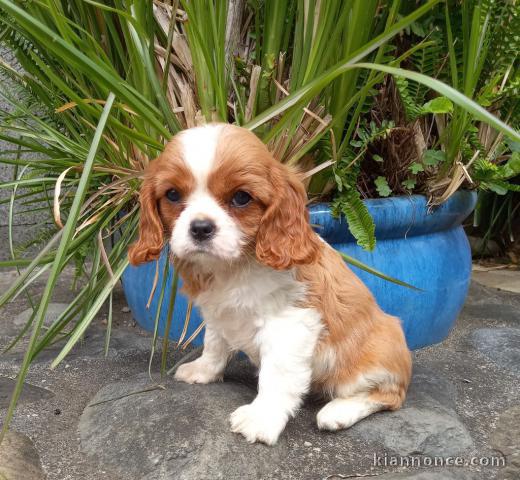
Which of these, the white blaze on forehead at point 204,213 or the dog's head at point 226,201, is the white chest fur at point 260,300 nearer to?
the dog's head at point 226,201

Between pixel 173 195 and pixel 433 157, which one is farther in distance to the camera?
pixel 433 157

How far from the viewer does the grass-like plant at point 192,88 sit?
2314 millimetres

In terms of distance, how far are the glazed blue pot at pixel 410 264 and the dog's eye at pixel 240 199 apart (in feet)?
2.63

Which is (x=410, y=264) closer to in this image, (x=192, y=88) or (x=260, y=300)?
(x=260, y=300)

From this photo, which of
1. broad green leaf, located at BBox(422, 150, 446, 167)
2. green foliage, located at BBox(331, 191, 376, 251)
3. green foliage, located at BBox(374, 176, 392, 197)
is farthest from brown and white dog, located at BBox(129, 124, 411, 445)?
broad green leaf, located at BBox(422, 150, 446, 167)

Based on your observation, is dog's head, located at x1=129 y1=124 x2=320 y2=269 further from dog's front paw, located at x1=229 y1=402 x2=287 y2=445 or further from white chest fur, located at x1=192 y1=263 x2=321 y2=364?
dog's front paw, located at x1=229 y1=402 x2=287 y2=445

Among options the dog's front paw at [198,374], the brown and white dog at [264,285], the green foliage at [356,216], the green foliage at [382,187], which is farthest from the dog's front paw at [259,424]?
the green foliage at [382,187]

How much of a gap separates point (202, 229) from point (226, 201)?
0.40ft

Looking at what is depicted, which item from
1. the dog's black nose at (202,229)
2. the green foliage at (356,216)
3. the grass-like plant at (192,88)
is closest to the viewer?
the dog's black nose at (202,229)

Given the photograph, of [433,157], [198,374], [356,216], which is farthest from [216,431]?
[433,157]

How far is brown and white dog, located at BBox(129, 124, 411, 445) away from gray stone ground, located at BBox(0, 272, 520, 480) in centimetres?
9

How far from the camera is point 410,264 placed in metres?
2.79

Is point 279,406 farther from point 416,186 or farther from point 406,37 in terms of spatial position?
point 406,37

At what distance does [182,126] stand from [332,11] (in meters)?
0.77
